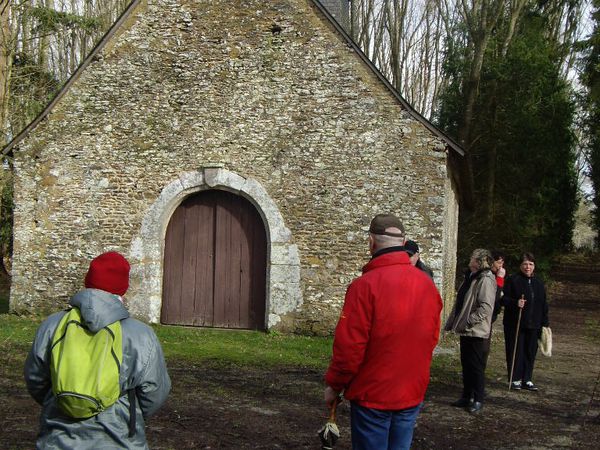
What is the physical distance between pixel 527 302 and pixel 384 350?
15.9 feet

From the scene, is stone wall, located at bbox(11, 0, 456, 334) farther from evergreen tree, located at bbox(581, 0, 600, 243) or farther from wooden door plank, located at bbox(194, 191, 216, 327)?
evergreen tree, located at bbox(581, 0, 600, 243)

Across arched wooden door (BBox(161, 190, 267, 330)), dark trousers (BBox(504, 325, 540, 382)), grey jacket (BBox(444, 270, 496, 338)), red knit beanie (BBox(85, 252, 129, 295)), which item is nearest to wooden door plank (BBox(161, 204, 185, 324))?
arched wooden door (BBox(161, 190, 267, 330))

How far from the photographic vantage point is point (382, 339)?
3.30 m

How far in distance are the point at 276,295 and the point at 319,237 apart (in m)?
1.17

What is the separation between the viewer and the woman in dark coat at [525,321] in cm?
764

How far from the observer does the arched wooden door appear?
11.3m

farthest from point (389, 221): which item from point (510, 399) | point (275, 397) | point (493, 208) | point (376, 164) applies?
point (493, 208)

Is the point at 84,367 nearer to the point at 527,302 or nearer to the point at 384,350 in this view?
the point at 384,350

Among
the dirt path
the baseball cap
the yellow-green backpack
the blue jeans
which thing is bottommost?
the dirt path

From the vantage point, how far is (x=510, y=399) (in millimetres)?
7172

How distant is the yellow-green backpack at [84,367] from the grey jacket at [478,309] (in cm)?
449

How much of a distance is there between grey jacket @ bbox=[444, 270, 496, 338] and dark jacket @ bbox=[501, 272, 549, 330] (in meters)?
1.15

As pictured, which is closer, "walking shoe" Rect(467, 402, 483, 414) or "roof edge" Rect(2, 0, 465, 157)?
"walking shoe" Rect(467, 402, 483, 414)

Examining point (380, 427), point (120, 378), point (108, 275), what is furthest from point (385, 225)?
point (120, 378)
